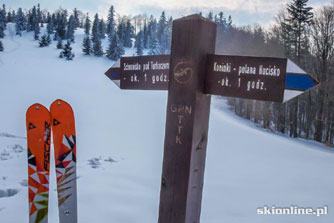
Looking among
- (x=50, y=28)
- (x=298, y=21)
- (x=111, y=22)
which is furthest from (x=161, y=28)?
(x=298, y=21)

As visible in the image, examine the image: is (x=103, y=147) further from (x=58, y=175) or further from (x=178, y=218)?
(x=178, y=218)

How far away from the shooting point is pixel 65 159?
8.12ft

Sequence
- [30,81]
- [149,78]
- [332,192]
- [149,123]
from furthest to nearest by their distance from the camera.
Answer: [30,81]
[149,123]
[332,192]
[149,78]

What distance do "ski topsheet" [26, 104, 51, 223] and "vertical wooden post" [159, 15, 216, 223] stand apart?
4.65ft

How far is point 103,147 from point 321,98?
19.4 metres

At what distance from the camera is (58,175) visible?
7.98 feet

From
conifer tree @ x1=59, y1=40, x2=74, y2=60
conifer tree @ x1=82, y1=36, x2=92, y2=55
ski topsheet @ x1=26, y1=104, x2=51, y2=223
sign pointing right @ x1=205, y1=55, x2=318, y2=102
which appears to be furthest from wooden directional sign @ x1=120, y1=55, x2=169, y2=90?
conifer tree @ x1=82, y1=36, x2=92, y2=55

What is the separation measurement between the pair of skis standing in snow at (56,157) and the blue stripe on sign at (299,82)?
6.48 feet

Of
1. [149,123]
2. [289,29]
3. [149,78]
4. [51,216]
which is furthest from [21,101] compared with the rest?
[289,29]

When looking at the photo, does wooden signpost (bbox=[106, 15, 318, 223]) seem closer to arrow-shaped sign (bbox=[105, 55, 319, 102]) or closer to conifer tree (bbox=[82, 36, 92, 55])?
arrow-shaped sign (bbox=[105, 55, 319, 102])

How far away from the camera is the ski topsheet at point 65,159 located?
7.92 feet

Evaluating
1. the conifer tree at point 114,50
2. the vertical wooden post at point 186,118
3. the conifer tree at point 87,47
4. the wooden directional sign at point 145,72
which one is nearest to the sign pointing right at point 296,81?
the vertical wooden post at point 186,118

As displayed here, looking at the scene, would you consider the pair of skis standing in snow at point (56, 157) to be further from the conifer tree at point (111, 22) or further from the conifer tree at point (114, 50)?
the conifer tree at point (111, 22)

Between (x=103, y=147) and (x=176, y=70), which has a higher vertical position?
(x=176, y=70)
